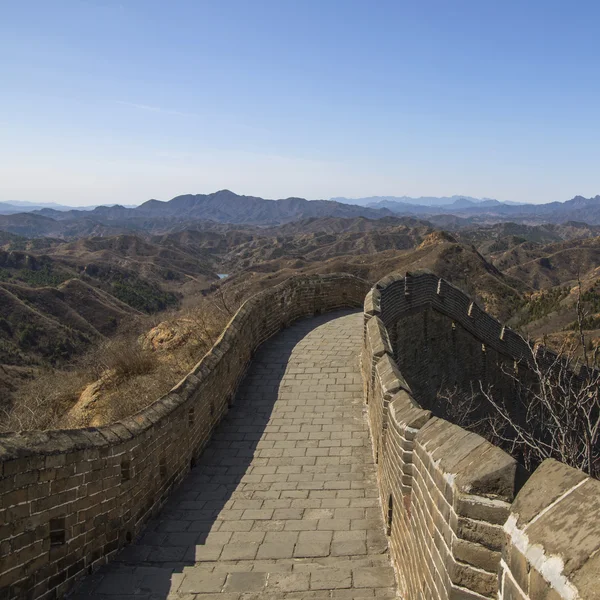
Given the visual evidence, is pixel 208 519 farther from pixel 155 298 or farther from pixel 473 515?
pixel 155 298

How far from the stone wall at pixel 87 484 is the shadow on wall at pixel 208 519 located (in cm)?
16

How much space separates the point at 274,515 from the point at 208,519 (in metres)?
0.71

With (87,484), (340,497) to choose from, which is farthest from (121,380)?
(87,484)

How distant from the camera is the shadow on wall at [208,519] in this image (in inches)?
189

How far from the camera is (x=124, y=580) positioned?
4816mm

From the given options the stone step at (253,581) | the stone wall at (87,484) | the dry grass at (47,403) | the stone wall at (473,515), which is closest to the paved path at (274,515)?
the stone step at (253,581)

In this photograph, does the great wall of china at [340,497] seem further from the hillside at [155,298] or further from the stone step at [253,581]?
the hillside at [155,298]

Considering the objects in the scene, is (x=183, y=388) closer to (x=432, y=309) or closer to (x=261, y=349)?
(x=261, y=349)

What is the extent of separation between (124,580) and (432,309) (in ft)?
32.8

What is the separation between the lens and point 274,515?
19.5 ft

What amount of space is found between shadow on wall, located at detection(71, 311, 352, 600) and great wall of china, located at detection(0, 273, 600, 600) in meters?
0.09

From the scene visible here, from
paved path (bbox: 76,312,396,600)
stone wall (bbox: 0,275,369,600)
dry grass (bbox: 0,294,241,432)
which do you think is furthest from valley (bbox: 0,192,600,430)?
stone wall (bbox: 0,275,369,600)

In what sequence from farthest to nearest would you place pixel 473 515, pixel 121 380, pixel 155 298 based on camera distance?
pixel 155 298
pixel 121 380
pixel 473 515

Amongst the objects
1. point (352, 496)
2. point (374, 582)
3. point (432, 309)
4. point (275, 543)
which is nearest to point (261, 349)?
point (432, 309)
